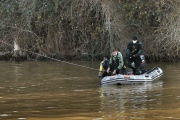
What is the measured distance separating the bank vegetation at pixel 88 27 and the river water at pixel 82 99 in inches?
215

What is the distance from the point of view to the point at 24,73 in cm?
1922

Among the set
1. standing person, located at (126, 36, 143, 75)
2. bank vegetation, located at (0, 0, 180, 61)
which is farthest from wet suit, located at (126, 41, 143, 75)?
bank vegetation, located at (0, 0, 180, 61)

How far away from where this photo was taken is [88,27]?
85.2ft

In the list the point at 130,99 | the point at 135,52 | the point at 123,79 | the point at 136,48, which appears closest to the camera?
the point at 130,99

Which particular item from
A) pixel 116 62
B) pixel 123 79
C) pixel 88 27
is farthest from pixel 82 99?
pixel 88 27

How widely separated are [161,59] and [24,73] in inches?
367

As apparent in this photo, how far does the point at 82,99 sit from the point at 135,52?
18.0ft

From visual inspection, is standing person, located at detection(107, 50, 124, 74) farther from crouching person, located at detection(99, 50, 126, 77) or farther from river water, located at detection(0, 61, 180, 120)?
river water, located at detection(0, 61, 180, 120)

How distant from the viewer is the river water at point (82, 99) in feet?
28.9

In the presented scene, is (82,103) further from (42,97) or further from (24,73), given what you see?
(24,73)

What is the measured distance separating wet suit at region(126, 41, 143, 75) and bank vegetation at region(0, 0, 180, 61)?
5613 mm

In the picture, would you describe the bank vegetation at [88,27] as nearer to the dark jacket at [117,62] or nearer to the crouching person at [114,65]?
the crouching person at [114,65]

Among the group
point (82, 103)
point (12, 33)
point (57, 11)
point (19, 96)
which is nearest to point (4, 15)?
point (12, 33)

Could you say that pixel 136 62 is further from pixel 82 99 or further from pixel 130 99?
pixel 82 99
